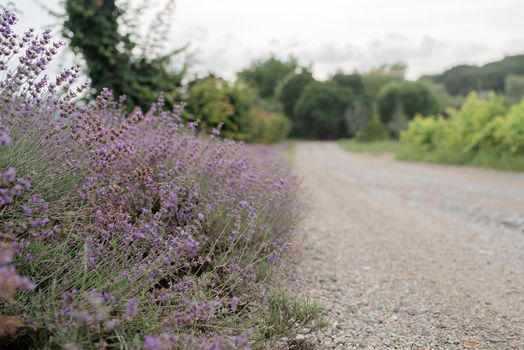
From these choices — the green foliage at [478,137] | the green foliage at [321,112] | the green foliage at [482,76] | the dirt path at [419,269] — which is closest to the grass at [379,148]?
the green foliage at [478,137]

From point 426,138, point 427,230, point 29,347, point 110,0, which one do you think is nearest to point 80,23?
point 110,0

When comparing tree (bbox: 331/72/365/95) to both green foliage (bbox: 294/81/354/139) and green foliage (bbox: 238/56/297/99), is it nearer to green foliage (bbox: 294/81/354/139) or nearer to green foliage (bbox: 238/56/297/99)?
green foliage (bbox: 294/81/354/139)

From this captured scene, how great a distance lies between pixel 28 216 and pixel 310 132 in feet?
167

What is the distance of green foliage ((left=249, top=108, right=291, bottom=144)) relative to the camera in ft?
75.5

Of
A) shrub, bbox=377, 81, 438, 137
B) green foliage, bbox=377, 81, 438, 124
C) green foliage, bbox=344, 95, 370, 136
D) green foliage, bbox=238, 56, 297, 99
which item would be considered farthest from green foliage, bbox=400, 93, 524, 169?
green foliage, bbox=238, 56, 297, 99

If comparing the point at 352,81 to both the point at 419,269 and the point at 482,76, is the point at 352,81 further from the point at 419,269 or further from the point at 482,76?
the point at 419,269

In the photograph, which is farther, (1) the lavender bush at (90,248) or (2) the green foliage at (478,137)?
(2) the green foliage at (478,137)

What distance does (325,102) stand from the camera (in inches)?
2041

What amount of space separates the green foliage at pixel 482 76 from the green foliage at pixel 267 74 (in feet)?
88.2

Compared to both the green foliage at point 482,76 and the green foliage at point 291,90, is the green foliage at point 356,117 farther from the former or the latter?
the green foliage at point 482,76

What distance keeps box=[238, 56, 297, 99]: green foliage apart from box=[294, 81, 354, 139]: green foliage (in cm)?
1287

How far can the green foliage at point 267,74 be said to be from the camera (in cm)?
6575

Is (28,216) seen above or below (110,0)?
below

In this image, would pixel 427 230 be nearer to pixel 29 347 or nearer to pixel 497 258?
pixel 497 258
